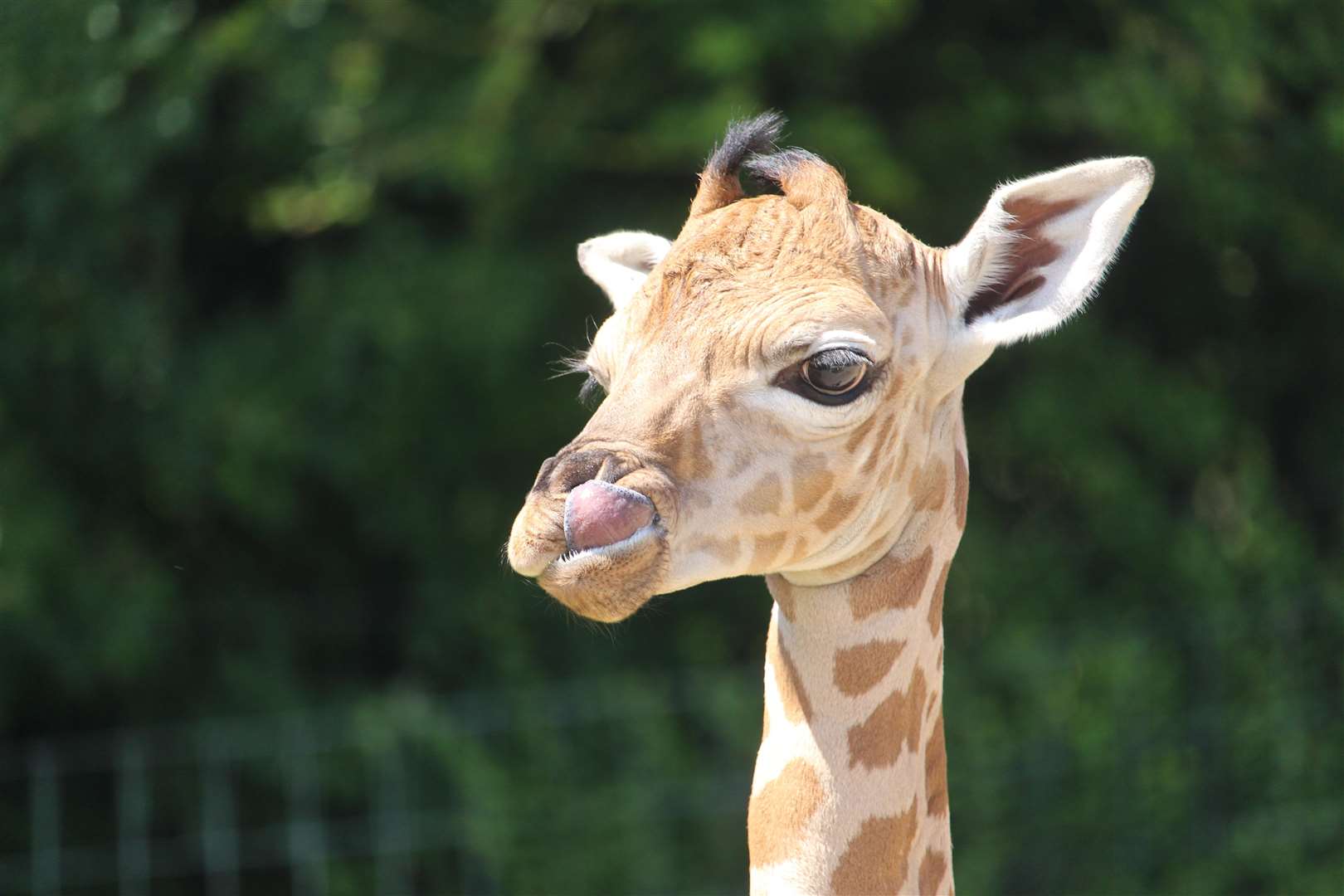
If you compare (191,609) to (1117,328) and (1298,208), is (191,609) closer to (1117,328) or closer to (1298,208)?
(1117,328)

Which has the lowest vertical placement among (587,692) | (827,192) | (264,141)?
(587,692)

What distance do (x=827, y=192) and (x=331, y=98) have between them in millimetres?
4289

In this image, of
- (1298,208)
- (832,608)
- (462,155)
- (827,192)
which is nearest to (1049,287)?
(827,192)

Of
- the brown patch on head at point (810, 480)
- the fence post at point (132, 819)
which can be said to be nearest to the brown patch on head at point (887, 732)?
the brown patch on head at point (810, 480)

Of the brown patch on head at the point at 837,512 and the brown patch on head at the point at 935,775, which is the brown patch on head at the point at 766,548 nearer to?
the brown patch on head at the point at 837,512

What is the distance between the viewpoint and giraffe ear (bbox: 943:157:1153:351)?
7.86 feet

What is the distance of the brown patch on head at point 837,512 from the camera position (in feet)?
7.47

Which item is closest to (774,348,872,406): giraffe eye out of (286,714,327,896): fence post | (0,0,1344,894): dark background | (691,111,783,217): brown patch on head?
(691,111,783,217): brown patch on head

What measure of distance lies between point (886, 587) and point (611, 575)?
0.57 metres

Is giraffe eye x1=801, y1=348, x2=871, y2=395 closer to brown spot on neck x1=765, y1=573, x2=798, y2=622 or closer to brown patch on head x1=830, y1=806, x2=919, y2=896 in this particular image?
brown spot on neck x1=765, y1=573, x2=798, y2=622

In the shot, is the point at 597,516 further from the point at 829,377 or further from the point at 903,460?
the point at 903,460

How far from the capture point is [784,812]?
231cm

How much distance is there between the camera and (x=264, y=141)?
6570 mm

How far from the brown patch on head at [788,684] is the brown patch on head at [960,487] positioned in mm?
362
